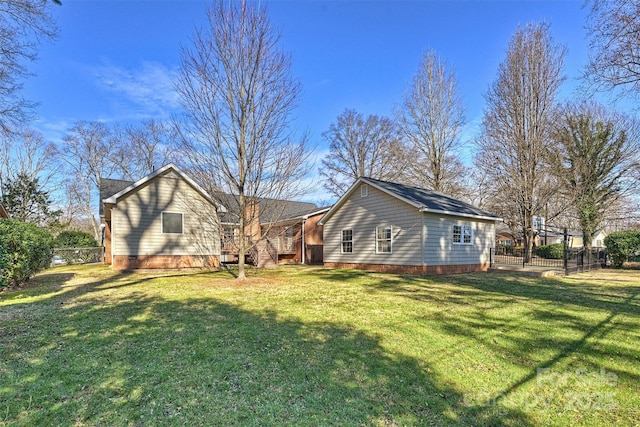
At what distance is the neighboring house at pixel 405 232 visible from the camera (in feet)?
45.0

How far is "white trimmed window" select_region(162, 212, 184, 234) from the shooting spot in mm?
15461

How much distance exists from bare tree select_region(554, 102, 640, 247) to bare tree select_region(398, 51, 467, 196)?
268 inches

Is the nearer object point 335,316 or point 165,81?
point 335,316

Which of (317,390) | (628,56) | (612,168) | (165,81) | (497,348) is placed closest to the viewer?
(317,390)

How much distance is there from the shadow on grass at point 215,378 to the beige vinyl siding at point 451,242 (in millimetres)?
9149

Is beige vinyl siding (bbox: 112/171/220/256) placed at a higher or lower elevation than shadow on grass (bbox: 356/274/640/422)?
higher

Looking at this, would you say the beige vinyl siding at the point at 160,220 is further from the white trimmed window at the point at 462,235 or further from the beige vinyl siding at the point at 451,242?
the white trimmed window at the point at 462,235

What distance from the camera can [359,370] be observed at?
4016mm

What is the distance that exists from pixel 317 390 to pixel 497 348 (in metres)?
3.07

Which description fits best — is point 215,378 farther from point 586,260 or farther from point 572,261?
point 572,261

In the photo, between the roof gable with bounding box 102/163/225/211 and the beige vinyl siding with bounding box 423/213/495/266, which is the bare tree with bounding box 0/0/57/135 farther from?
the beige vinyl siding with bounding box 423/213/495/266

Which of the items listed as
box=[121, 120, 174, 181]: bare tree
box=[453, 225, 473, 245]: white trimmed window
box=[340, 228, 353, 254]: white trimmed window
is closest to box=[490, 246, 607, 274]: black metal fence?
box=[453, 225, 473, 245]: white trimmed window

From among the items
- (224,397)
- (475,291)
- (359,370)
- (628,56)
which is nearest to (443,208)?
(475,291)

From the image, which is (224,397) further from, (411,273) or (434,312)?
(411,273)
